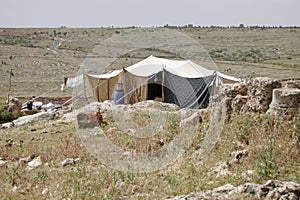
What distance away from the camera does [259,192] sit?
4422 millimetres

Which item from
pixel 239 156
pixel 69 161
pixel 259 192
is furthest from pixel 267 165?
pixel 69 161

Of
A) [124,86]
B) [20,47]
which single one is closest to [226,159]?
[124,86]

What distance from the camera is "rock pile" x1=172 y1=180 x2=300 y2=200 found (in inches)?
168

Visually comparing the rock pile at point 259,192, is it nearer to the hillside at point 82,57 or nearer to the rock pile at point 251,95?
the rock pile at point 251,95

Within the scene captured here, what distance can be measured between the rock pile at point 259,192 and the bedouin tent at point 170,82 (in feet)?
34.1

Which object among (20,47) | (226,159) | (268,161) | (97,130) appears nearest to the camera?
(268,161)

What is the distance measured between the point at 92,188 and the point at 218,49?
45476 millimetres

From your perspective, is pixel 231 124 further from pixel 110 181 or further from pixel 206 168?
pixel 110 181

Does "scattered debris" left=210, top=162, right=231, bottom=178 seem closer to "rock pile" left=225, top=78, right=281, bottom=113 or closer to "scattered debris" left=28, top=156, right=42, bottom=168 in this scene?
"rock pile" left=225, top=78, right=281, bottom=113

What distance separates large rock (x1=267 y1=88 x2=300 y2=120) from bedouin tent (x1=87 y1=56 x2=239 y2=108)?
8.25 meters

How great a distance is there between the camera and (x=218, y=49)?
50250 mm

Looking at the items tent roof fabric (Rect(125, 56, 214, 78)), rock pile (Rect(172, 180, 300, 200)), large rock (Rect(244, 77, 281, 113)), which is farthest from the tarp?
rock pile (Rect(172, 180, 300, 200))

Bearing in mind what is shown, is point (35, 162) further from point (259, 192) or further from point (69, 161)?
point (259, 192)

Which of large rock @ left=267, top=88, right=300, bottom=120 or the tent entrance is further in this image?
the tent entrance
